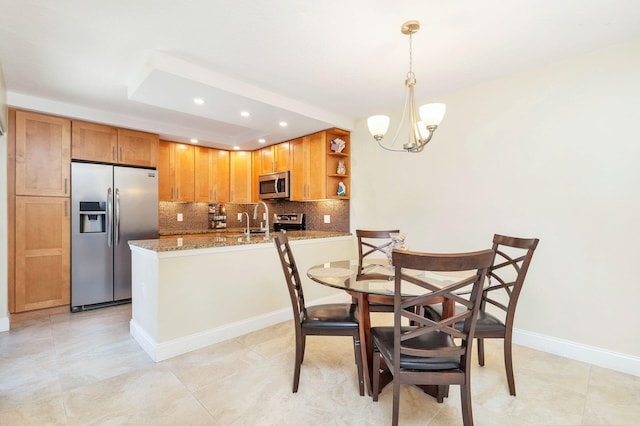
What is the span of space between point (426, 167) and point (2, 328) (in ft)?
15.1

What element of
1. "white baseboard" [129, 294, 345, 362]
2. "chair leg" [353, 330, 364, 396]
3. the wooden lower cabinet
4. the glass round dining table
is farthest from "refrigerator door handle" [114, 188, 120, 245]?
"chair leg" [353, 330, 364, 396]

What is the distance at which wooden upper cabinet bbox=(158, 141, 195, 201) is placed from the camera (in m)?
4.48

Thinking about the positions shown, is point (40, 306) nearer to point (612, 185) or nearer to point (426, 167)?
point (426, 167)

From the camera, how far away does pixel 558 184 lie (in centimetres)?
248

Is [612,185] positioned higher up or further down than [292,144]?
further down

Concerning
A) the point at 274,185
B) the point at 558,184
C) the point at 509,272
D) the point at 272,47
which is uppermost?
the point at 272,47

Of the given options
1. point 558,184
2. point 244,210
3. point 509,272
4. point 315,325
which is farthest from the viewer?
point 244,210

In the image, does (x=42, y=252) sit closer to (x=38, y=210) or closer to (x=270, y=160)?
(x=38, y=210)

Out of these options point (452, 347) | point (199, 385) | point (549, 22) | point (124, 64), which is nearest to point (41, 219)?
point (124, 64)

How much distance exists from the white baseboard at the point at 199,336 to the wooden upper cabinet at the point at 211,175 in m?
2.48

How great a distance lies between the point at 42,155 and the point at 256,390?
3.48m

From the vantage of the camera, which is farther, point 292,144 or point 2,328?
point 292,144

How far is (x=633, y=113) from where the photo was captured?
217cm

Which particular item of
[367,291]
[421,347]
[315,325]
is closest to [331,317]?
[315,325]
